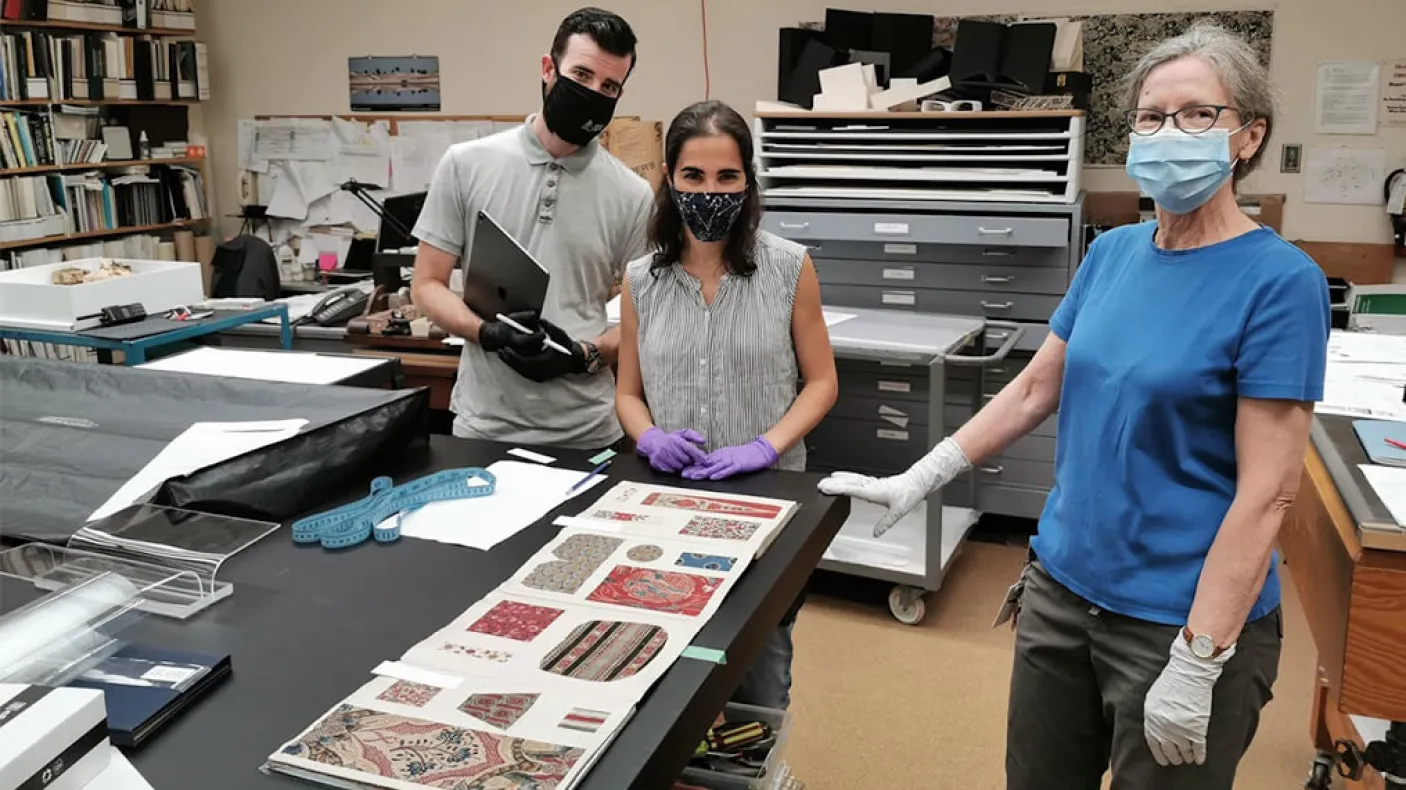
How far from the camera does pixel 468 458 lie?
1.69 metres

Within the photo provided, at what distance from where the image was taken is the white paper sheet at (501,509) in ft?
4.58

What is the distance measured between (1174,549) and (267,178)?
5.20 metres

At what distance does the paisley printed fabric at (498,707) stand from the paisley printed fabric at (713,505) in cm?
49

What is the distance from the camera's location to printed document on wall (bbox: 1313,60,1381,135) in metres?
3.49

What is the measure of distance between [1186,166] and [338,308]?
3.15 metres

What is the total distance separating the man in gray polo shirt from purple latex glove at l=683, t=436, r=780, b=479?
469 mm

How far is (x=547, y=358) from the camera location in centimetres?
195

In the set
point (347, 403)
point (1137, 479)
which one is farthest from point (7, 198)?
point (1137, 479)

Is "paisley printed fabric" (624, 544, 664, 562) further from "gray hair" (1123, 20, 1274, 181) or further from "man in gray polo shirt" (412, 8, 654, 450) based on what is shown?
"gray hair" (1123, 20, 1274, 181)

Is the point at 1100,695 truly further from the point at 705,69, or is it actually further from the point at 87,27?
the point at 87,27

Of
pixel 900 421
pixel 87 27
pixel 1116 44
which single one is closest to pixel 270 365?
pixel 900 421

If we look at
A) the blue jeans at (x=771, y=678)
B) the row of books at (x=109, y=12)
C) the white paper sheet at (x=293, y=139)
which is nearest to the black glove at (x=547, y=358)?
→ the blue jeans at (x=771, y=678)

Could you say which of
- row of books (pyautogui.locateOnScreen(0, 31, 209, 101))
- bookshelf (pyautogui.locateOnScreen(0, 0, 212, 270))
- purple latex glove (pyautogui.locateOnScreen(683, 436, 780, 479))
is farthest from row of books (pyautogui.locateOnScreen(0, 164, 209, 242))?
purple latex glove (pyautogui.locateOnScreen(683, 436, 780, 479))

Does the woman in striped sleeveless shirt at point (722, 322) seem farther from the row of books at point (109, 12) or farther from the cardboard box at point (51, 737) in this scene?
the row of books at point (109, 12)
